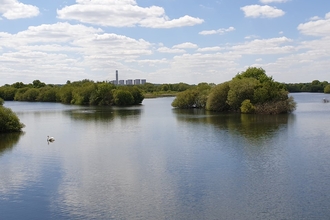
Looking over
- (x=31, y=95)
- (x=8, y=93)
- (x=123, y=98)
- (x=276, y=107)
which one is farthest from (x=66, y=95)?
(x=276, y=107)

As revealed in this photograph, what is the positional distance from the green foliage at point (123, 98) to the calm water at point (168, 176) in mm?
53581

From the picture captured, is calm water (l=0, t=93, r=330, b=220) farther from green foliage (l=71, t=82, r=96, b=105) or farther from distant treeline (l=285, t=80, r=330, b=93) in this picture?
distant treeline (l=285, t=80, r=330, b=93)

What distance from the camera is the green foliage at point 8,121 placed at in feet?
124

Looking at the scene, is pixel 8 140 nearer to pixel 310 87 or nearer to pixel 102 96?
pixel 102 96

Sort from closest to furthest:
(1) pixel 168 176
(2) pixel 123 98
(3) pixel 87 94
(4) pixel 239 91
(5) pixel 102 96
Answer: (1) pixel 168 176 < (4) pixel 239 91 < (2) pixel 123 98 < (5) pixel 102 96 < (3) pixel 87 94

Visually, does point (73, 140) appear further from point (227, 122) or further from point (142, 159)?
point (227, 122)

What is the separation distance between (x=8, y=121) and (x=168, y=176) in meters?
24.4

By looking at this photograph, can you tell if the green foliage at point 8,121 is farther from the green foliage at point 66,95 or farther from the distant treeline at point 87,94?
the green foliage at point 66,95

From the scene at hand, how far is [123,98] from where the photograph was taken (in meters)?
90.2

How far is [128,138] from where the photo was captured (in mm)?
34375

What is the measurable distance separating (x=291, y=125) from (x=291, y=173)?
2178cm

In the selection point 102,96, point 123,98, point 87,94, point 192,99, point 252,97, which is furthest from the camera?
point 87,94

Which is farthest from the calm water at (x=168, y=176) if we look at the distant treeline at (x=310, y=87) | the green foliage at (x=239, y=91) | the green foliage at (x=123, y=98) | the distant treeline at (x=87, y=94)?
the distant treeline at (x=310, y=87)

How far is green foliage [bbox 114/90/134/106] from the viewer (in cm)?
8962
